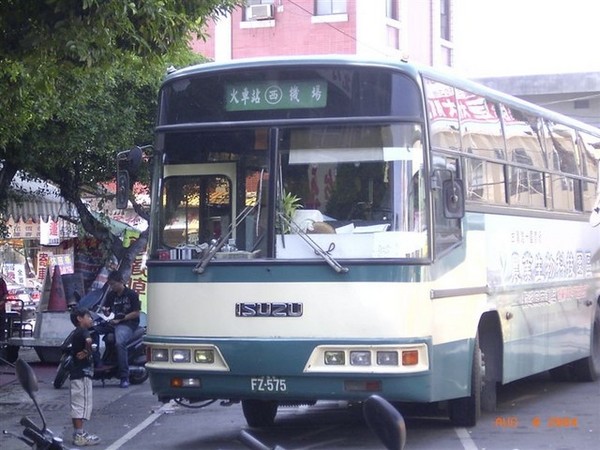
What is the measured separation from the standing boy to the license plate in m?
2.41

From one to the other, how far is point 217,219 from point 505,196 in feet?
11.9

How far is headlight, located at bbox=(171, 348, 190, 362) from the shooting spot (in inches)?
387

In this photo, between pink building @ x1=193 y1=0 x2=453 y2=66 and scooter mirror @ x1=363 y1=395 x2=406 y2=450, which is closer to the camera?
scooter mirror @ x1=363 y1=395 x2=406 y2=450

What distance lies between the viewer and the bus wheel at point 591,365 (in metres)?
15.1

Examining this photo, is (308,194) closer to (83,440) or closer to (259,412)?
(259,412)

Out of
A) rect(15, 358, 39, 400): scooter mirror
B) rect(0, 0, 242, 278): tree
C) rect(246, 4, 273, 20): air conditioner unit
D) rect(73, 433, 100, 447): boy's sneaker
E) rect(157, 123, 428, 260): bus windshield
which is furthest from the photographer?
rect(246, 4, 273, 20): air conditioner unit

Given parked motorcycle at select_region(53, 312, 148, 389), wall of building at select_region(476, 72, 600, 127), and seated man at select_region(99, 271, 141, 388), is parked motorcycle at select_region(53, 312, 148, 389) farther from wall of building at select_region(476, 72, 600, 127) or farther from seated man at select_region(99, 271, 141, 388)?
wall of building at select_region(476, 72, 600, 127)

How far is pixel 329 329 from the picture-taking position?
372 inches

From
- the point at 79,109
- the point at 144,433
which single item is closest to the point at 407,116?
the point at 144,433

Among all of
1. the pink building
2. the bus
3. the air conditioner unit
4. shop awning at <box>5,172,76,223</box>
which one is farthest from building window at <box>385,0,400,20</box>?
the bus

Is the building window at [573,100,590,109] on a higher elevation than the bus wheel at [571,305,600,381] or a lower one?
higher

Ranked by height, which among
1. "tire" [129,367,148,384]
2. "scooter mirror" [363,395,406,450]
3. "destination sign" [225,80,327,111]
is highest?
"destination sign" [225,80,327,111]

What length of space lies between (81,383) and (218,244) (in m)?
2.52

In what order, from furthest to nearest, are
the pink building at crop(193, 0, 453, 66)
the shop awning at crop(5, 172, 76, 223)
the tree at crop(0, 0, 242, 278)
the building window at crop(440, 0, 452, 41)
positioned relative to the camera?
the building window at crop(440, 0, 452, 41), the pink building at crop(193, 0, 453, 66), the shop awning at crop(5, 172, 76, 223), the tree at crop(0, 0, 242, 278)
